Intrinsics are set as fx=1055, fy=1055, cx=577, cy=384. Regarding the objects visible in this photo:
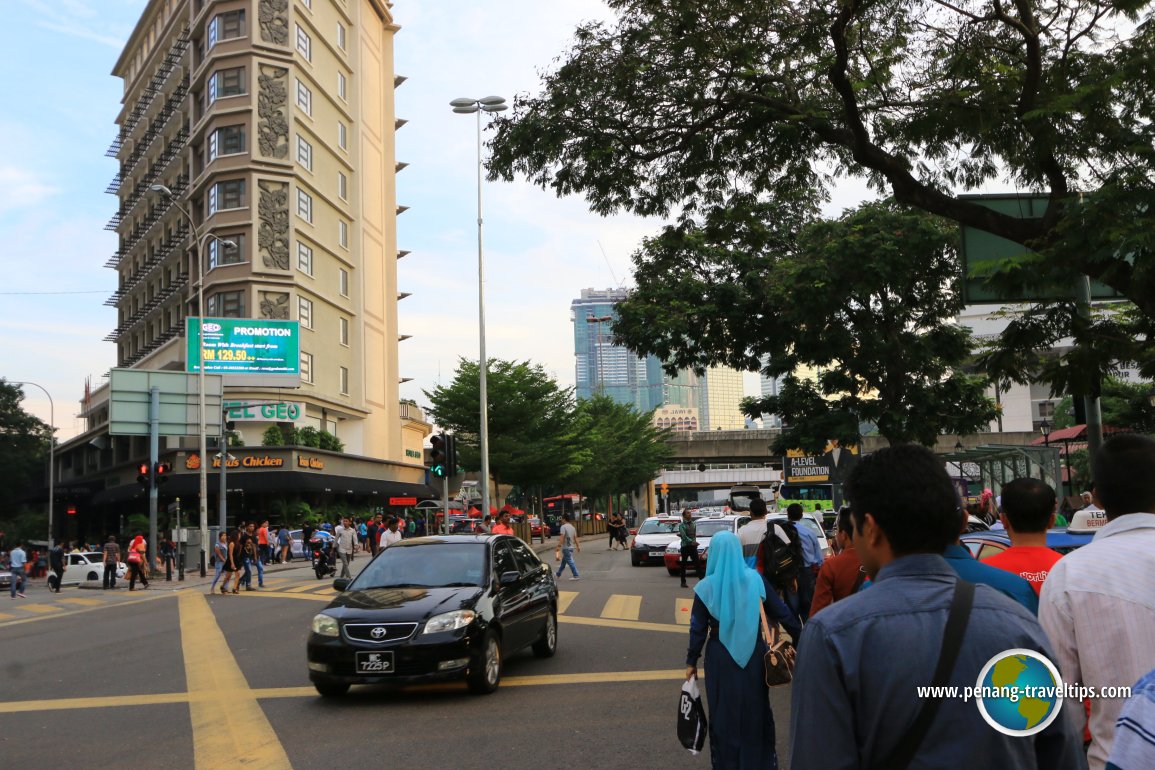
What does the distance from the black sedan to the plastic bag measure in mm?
4337

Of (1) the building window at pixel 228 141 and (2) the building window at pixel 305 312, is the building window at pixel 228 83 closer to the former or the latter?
(1) the building window at pixel 228 141

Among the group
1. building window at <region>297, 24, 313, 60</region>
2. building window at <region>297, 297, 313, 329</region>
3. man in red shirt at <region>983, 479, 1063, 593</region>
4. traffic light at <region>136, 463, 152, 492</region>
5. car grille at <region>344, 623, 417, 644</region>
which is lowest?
car grille at <region>344, 623, 417, 644</region>

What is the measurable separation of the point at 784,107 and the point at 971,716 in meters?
10.1

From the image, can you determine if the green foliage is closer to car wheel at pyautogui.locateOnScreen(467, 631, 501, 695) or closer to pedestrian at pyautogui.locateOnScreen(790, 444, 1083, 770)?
car wheel at pyautogui.locateOnScreen(467, 631, 501, 695)

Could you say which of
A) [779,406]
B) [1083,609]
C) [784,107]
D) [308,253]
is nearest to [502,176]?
[784,107]

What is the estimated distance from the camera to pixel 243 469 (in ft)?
159

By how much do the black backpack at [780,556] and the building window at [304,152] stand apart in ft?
155

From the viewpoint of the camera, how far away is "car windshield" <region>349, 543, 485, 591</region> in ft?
34.9

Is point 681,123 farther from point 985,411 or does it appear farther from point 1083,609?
point 985,411

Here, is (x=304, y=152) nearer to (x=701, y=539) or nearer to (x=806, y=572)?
(x=701, y=539)

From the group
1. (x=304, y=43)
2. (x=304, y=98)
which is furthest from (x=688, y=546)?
(x=304, y=43)

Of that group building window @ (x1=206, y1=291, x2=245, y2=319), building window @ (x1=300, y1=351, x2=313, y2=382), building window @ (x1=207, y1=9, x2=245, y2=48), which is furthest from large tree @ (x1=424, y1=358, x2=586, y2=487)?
building window @ (x1=207, y1=9, x2=245, y2=48)

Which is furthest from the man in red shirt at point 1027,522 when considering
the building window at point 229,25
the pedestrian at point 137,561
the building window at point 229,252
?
the building window at point 229,25

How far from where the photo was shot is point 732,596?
5.88 metres
